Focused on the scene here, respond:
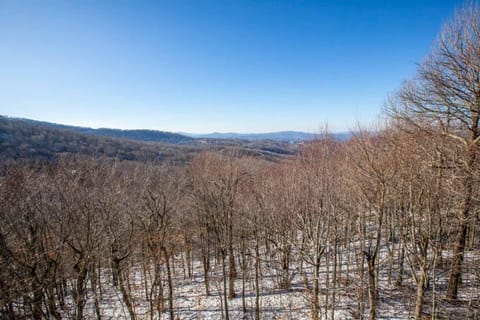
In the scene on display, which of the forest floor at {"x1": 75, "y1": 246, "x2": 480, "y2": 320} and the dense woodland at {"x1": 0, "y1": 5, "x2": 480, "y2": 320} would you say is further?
the forest floor at {"x1": 75, "y1": 246, "x2": 480, "y2": 320}

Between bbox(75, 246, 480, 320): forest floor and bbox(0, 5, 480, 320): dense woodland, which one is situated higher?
bbox(0, 5, 480, 320): dense woodland

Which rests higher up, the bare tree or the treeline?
the bare tree

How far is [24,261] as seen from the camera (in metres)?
7.86

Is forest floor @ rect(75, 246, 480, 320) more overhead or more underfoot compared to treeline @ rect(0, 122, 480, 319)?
more underfoot

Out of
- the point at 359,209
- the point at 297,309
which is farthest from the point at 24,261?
the point at 359,209

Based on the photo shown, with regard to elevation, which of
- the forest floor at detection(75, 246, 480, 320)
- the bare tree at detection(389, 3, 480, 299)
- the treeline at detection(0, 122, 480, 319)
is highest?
the bare tree at detection(389, 3, 480, 299)

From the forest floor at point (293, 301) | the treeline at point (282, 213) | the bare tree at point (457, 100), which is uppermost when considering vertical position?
the bare tree at point (457, 100)

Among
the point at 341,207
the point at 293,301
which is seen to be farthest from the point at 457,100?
the point at 293,301

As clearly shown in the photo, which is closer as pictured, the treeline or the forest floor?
the treeline

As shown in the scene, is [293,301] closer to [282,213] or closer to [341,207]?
[282,213]

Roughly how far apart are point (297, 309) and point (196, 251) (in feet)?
44.1

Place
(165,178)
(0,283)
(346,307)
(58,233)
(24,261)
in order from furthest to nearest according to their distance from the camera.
A: (165,178) → (346,307) → (58,233) → (24,261) → (0,283)

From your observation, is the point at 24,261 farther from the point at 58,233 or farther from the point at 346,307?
the point at 346,307

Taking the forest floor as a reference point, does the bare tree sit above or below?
above
